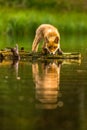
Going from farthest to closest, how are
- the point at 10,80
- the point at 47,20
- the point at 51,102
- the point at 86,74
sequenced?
the point at 47,20 < the point at 86,74 < the point at 10,80 < the point at 51,102

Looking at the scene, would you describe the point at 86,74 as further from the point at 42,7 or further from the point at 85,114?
the point at 42,7

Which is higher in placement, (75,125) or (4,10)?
(4,10)

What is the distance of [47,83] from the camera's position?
14.6m

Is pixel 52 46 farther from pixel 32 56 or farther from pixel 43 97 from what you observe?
pixel 43 97

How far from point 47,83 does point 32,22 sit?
1080 inches

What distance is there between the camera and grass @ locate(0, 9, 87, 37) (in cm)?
4138

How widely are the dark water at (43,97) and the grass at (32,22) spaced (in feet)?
73.8

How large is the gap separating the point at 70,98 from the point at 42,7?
3918 centimetres

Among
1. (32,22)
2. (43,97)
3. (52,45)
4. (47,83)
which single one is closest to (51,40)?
(52,45)

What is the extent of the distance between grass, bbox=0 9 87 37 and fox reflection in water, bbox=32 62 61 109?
865 inches

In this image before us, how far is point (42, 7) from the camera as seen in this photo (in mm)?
51438

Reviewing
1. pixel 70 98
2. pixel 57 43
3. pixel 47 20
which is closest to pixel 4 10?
pixel 47 20

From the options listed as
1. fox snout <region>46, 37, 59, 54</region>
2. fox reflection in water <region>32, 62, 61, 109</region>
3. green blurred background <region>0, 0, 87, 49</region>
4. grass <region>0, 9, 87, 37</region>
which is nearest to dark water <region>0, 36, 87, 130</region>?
fox reflection in water <region>32, 62, 61, 109</region>

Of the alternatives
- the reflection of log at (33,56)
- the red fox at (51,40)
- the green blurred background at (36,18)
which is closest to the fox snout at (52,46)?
the red fox at (51,40)
